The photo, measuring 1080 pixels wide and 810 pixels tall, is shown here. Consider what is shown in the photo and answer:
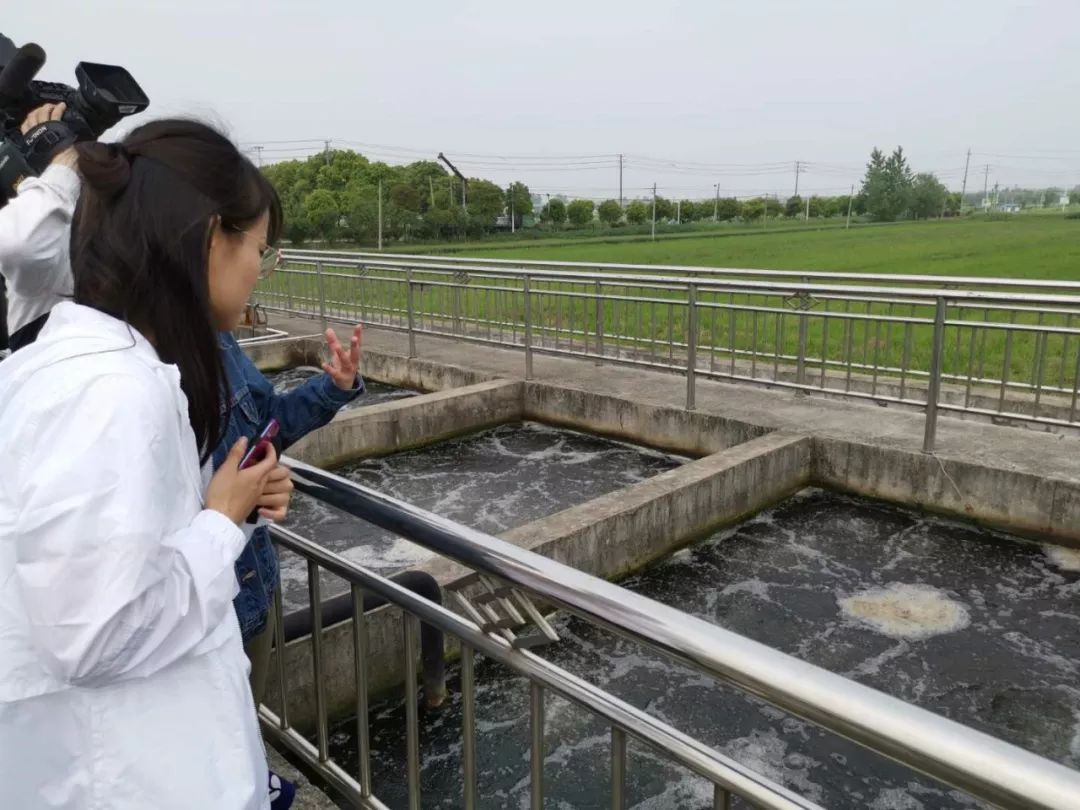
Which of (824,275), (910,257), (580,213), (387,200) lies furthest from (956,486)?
(580,213)

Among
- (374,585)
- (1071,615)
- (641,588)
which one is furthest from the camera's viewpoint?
(641,588)

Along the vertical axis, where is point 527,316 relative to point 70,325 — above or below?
below

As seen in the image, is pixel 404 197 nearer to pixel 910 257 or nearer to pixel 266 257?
pixel 910 257

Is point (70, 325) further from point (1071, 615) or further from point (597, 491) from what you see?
point (597, 491)

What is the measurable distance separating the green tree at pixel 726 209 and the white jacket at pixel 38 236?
292 ft

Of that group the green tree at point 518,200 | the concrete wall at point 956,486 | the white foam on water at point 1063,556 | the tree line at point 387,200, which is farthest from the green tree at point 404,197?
the white foam on water at point 1063,556

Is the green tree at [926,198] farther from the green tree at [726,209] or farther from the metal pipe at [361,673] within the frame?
the metal pipe at [361,673]

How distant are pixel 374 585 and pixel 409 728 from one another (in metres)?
0.34

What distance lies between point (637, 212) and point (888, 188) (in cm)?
2677

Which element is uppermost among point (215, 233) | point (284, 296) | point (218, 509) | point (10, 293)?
point (215, 233)

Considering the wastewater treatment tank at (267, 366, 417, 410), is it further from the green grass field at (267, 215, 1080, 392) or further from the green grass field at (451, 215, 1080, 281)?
the green grass field at (451, 215, 1080, 281)

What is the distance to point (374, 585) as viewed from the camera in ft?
6.66

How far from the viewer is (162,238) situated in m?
1.24

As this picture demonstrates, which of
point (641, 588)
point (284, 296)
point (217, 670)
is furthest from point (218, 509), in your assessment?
point (284, 296)
